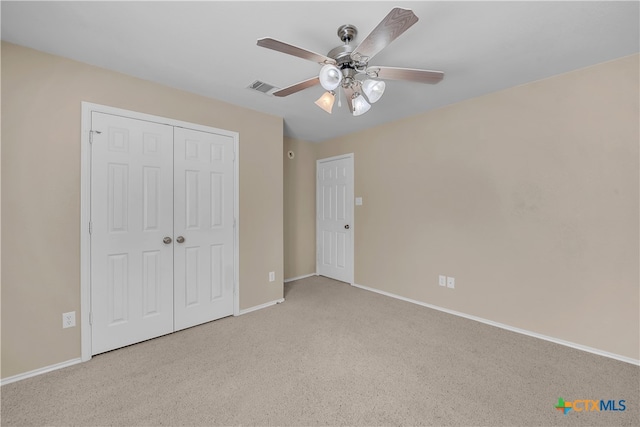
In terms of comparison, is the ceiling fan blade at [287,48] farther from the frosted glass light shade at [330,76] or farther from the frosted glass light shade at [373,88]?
the frosted glass light shade at [373,88]

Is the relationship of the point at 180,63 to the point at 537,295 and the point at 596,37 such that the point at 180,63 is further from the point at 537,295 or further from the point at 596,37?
the point at 537,295

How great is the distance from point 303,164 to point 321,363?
3114 millimetres

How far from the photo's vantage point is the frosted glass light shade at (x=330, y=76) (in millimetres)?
1437

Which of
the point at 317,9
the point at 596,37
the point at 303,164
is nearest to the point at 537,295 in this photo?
the point at 596,37

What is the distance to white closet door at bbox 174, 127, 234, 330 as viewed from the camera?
2.56 meters

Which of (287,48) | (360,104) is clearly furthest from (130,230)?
(360,104)

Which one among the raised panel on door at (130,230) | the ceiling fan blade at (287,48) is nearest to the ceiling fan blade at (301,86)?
the ceiling fan blade at (287,48)

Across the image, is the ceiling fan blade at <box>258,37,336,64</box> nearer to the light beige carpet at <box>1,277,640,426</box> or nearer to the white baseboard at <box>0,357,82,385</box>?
the light beige carpet at <box>1,277,640,426</box>

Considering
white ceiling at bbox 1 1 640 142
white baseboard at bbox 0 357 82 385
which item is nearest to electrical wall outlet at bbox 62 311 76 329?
white baseboard at bbox 0 357 82 385

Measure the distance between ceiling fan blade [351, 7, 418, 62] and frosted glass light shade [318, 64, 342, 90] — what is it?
6.9 inches

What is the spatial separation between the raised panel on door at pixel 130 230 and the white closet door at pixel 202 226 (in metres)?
0.09

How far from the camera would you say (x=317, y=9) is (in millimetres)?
1493

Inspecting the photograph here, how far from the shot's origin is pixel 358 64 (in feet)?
5.37

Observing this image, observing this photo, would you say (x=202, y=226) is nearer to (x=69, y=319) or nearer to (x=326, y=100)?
(x=69, y=319)
